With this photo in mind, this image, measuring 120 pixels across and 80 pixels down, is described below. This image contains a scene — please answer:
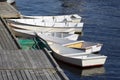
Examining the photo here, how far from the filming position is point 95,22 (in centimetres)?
4141

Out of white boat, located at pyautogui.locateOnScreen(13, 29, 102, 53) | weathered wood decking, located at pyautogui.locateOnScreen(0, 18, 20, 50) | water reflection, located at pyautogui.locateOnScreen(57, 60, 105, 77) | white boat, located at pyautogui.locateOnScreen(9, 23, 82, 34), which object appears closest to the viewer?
weathered wood decking, located at pyautogui.locateOnScreen(0, 18, 20, 50)

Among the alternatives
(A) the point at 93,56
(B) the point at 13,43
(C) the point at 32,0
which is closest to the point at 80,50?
(A) the point at 93,56

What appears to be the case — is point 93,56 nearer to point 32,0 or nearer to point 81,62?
point 81,62

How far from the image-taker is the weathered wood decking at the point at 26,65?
18734mm

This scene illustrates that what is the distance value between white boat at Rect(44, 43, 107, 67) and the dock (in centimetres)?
455

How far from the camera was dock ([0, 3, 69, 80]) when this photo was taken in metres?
18.7

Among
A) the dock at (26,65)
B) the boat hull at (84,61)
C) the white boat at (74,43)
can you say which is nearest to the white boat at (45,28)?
the white boat at (74,43)

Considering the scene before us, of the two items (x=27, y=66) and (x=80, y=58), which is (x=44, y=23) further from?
(x=27, y=66)

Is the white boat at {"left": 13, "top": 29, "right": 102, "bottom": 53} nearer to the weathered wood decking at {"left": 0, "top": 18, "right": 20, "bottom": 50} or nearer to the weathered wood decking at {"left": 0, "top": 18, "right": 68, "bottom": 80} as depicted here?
the weathered wood decking at {"left": 0, "top": 18, "right": 20, "bottom": 50}

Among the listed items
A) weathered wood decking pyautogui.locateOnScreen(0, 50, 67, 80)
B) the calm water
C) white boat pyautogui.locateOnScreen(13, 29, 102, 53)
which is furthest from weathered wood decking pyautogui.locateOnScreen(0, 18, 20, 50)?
the calm water

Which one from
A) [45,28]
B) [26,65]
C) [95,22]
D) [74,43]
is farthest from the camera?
[95,22]

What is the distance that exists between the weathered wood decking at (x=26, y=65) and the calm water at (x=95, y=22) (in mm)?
4848

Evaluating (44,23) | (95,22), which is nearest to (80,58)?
(44,23)

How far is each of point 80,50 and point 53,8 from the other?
20.0 m
